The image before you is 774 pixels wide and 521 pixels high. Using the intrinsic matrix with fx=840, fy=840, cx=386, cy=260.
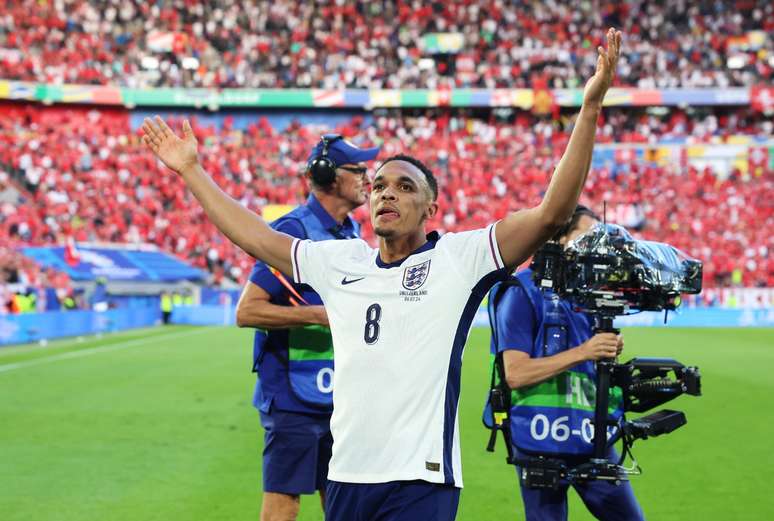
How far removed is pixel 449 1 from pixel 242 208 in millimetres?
44293

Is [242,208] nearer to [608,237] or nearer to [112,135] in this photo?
[608,237]

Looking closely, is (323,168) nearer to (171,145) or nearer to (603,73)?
(171,145)

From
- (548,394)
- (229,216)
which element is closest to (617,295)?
(548,394)

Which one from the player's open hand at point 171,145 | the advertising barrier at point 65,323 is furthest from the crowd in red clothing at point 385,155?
the player's open hand at point 171,145

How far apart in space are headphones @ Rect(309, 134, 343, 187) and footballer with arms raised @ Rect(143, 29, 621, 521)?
1.47 metres

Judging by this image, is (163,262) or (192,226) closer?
(163,262)

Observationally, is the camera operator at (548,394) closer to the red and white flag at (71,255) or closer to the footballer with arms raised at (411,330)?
the footballer with arms raised at (411,330)

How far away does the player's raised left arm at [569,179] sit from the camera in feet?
8.57

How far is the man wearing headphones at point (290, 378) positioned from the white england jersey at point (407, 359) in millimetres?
1049

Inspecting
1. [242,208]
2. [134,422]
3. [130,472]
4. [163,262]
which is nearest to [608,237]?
[242,208]

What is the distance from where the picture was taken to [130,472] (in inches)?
299

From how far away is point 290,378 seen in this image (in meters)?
4.12

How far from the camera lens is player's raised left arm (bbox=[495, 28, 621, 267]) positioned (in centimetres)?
261

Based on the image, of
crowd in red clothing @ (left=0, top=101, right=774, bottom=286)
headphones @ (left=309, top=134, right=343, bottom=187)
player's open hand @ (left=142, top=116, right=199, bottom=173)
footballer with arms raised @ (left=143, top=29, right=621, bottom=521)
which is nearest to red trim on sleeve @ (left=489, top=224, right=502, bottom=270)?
footballer with arms raised @ (left=143, top=29, right=621, bottom=521)
